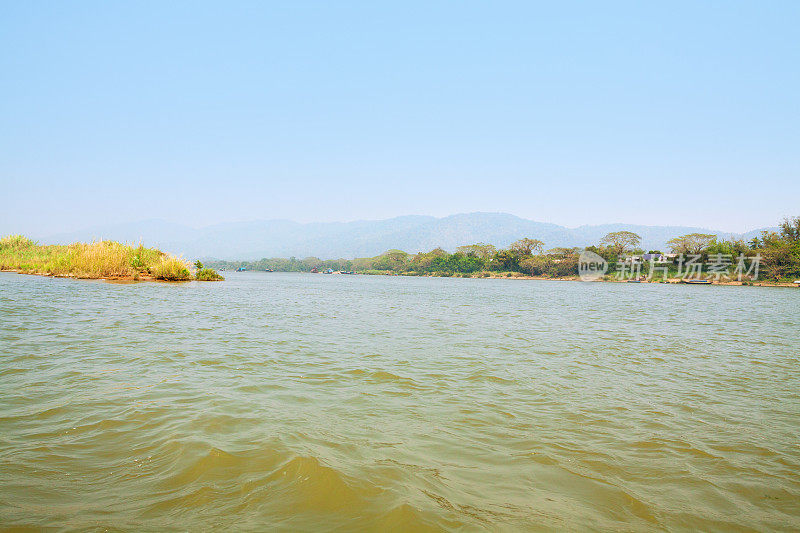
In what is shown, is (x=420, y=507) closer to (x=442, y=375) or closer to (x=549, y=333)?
(x=442, y=375)

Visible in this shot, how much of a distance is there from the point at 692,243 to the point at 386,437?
377 ft

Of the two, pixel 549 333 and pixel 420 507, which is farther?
pixel 549 333

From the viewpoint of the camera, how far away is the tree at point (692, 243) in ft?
302

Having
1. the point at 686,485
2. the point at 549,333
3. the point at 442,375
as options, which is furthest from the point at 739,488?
the point at 549,333

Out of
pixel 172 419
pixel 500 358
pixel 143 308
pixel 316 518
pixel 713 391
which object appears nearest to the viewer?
pixel 316 518

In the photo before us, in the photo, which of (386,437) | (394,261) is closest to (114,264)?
(386,437)

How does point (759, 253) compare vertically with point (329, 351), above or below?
above

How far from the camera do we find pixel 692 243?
312 ft

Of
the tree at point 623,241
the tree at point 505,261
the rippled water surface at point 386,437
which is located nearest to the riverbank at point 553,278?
the tree at point 505,261

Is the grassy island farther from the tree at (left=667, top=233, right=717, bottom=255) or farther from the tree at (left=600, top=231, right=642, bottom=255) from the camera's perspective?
the tree at (left=600, top=231, right=642, bottom=255)

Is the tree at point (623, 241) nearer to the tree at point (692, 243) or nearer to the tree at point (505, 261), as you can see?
the tree at point (692, 243)

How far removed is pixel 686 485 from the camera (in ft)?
10.6

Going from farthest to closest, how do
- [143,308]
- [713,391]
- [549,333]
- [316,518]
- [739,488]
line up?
1. [143,308]
2. [549,333]
3. [713,391]
4. [739,488]
5. [316,518]

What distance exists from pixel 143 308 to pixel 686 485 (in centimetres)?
1597
